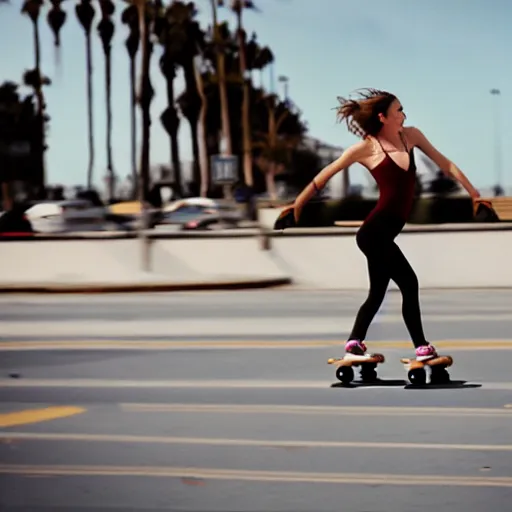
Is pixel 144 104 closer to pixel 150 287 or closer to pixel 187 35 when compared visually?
pixel 150 287

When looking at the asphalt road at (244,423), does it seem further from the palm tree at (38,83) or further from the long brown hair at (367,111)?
the palm tree at (38,83)

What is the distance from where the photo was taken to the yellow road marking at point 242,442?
7.80 meters

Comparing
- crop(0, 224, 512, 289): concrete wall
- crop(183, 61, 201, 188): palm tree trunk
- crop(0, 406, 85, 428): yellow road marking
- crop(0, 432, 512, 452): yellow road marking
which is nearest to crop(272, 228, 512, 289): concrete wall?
crop(0, 224, 512, 289): concrete wall

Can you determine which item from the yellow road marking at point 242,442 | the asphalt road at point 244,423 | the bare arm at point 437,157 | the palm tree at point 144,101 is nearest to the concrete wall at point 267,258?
the palm tree at point 144,101

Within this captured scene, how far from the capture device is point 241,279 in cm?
2386

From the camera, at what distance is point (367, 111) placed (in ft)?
28.6

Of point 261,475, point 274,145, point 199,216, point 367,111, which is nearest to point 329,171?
point 367,111

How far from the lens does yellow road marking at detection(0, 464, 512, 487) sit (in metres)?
A: 6.90

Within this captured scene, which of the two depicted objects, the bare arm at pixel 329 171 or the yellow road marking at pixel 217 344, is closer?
the bare arm at pixel 329 171

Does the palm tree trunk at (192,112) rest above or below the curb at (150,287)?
above

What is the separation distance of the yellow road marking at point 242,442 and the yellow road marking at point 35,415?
423 millimetres

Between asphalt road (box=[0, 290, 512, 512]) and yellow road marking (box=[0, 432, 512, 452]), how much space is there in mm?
10

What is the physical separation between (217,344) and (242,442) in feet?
17.8

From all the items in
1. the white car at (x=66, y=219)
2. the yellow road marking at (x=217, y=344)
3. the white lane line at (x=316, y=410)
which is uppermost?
the white car at (x=66, y=219)
